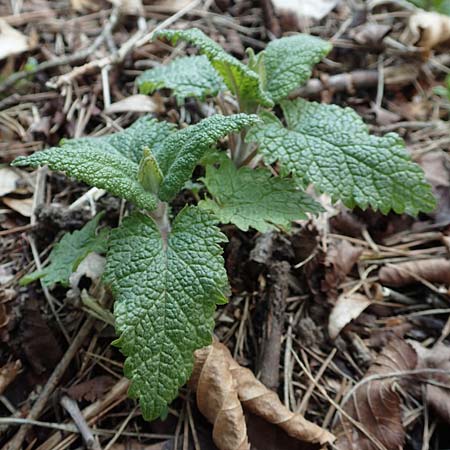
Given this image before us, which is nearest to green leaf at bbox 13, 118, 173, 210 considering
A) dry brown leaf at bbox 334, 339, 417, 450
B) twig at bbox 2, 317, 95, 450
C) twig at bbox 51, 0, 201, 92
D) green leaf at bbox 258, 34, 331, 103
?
green leaf at bbox 258, 34, 331, 103

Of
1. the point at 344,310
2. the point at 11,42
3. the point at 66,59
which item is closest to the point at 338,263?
the point at 344,310

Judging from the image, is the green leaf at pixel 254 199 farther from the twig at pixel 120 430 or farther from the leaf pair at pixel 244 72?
the twig at pixel 120 430

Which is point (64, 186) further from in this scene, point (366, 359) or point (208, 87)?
point (366, 359)

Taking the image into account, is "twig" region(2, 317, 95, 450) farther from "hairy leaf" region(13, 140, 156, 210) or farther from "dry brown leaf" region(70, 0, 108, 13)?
"dry brown leaf" region(70, 0, 108, 13)

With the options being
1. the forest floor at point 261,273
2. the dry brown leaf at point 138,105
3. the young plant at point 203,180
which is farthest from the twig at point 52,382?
the dry brown leaf at point 138,105

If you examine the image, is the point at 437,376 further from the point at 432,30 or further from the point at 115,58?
the point at 115,58

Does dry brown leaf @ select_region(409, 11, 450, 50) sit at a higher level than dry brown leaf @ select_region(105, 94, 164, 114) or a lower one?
higher
